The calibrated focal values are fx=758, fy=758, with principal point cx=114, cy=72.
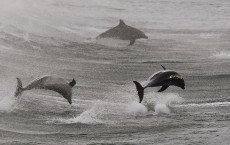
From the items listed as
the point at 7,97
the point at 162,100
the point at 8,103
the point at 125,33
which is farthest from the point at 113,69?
the point at 8,103

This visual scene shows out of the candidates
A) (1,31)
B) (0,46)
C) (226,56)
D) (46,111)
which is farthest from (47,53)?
(46,111)

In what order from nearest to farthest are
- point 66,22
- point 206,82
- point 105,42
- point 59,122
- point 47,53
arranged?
point 59,122
point 206,82
point 47,53
point 105,42
point 66,22

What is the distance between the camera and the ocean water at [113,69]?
2367cm

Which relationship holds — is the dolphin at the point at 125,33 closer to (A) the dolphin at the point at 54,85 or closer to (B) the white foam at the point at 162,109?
(B) the white foam at the point at 162,109

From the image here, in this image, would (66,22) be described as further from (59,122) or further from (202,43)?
(59,122)

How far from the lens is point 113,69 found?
36.0m

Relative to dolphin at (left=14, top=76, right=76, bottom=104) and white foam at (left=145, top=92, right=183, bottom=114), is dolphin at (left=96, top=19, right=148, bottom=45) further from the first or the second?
dolphin at (left=14, top=76, right=76, bottom=104)

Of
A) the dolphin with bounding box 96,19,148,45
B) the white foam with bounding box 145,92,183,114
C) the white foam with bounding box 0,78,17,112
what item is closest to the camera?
the white foam with bounding box 0,78,17,112

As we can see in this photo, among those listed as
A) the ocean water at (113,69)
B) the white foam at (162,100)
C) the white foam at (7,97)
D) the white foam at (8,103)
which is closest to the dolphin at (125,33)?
the ocean water at (113,69)

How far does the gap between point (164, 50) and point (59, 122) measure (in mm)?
18345

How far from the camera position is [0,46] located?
130ft

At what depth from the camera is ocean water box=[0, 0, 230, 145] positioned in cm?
2367

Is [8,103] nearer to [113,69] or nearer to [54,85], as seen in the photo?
[54,85]

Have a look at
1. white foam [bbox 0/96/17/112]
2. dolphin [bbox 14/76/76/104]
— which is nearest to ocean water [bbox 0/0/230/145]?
white foam [bbox 0/96/17/112]
